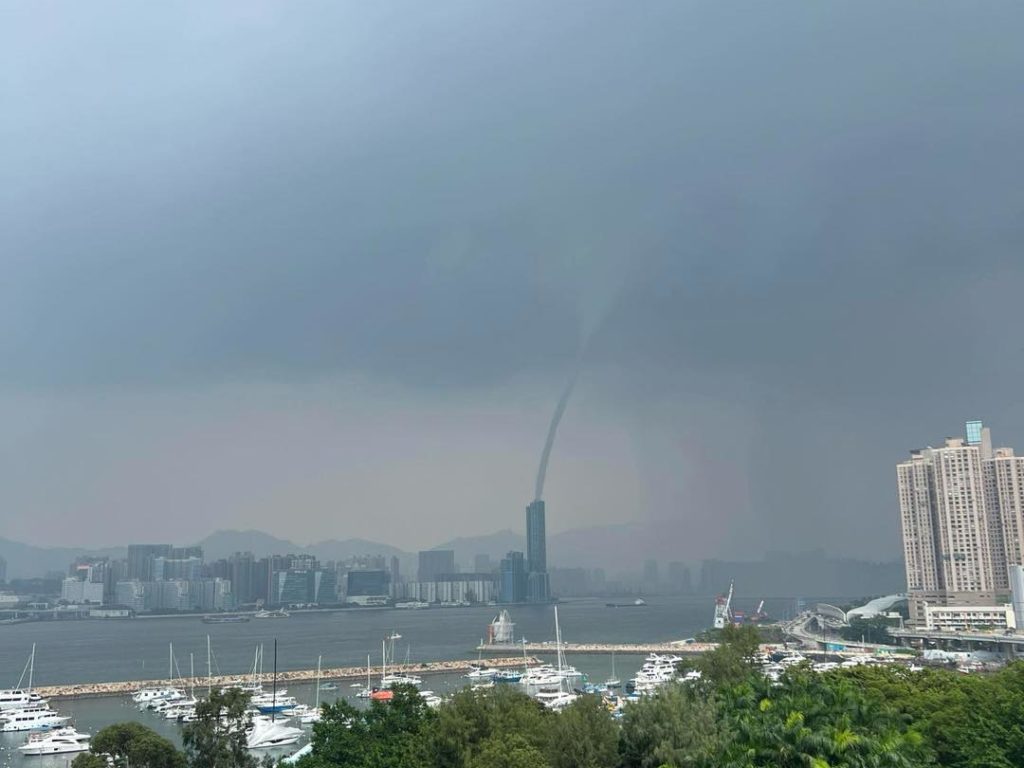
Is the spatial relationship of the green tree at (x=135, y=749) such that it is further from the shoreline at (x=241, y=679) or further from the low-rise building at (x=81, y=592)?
the low-rise building at (x=81, y=592)

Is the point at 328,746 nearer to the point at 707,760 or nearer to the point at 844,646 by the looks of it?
the point at 707,760

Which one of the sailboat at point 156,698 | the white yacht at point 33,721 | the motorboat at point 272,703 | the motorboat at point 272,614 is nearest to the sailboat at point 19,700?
the white yacht at point 33,721

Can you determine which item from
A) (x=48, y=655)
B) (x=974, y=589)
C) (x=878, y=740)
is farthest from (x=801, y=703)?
(x=48, y=655)

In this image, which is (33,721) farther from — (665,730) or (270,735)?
(665,730)

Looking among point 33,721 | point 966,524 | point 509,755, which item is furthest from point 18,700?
point 966,524

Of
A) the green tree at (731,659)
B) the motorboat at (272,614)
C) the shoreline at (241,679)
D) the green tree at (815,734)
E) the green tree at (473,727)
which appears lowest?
the motorboat at (272,614)
